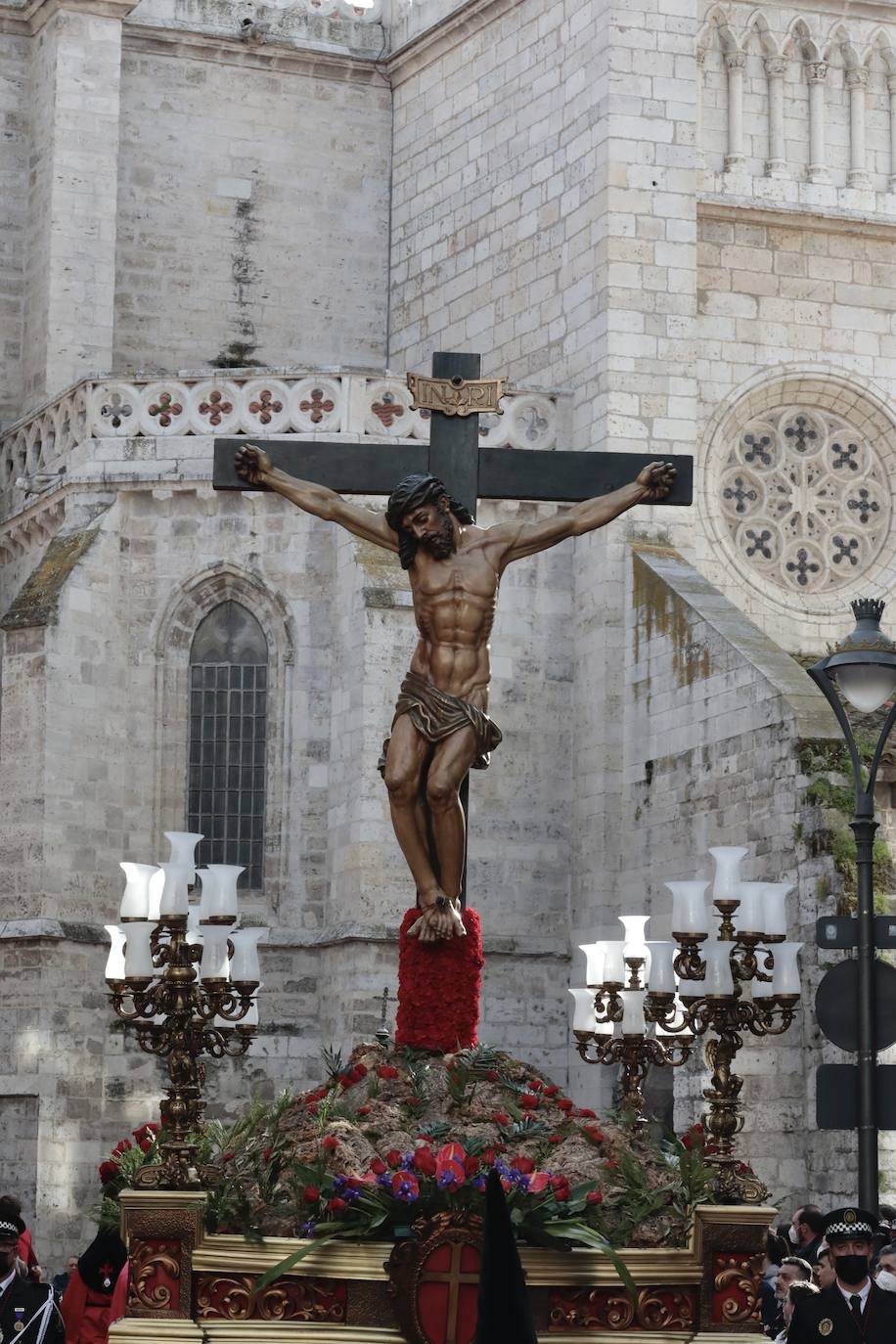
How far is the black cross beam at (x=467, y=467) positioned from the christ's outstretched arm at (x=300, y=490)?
0.06 metres

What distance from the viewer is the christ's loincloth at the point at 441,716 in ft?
33.2

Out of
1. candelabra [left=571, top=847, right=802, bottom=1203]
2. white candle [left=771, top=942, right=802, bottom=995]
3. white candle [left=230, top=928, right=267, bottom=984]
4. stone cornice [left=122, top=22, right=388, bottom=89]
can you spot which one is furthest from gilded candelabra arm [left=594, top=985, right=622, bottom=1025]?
stone cornice [left=122, top=22, right=388, bottom=89]

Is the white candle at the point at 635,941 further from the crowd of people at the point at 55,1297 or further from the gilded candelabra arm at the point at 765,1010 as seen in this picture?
the crowd of people at the point at 55,1297

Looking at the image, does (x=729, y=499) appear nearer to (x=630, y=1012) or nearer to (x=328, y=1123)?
(x=630, y=1012)

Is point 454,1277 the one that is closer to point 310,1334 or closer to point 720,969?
point 310,1334

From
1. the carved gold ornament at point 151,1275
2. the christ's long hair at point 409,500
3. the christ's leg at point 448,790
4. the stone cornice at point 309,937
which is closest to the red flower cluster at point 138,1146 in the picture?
the carved gold ornament at point 151,1275

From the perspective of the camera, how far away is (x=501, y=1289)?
7145mm

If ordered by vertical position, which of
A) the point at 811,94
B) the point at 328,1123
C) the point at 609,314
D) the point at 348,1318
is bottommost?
the point at 348,1318

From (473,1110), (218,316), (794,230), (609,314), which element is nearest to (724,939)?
(473,1110)

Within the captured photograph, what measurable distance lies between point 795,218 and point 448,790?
17819 mm

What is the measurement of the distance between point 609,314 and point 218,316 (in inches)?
230

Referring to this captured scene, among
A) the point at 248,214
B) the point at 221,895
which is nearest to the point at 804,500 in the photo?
the point at 248,214

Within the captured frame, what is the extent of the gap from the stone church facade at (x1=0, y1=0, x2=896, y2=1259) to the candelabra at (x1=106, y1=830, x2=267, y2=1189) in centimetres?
1036

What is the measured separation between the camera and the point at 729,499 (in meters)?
26.8
